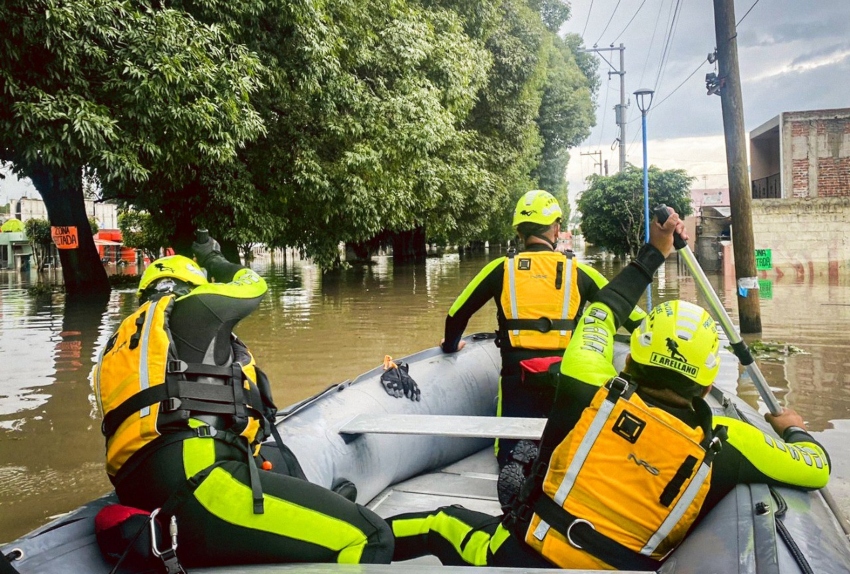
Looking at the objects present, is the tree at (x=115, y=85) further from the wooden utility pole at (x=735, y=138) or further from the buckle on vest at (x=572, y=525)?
the buckle on vest at (x=572, y=525)

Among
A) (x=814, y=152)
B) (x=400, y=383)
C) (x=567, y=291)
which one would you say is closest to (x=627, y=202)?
(x=814, y=152)

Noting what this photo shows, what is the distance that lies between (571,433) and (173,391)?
1361 mm

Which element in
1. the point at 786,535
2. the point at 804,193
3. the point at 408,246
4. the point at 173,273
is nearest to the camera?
the point at 786,535

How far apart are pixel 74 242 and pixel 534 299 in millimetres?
16021

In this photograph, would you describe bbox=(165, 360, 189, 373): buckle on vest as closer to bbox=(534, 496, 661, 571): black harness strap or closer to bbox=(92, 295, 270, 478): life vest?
bbox=(92, 295, 270, 478): life vest

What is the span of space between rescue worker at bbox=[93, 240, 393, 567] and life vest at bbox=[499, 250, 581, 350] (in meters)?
1.65

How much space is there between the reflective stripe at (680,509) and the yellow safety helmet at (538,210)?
2.07 metres

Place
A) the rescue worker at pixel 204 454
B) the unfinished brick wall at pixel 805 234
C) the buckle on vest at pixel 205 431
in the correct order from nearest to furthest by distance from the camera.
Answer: the rescue worker at pixel 204 454, the buckle on vest at pixel 205 431, the unfinished brick wall at pixel 805 234

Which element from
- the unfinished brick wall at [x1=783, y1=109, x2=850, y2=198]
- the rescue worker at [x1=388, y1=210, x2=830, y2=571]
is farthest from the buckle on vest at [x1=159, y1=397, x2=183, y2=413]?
the unfinished brick wall at [x1=783, y1=109, x2=850, y2=198]

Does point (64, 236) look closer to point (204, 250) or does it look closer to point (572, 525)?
point (204, 250)

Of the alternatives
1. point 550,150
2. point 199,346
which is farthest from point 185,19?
point 550,150

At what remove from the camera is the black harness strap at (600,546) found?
212cm

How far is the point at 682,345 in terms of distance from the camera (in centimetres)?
204

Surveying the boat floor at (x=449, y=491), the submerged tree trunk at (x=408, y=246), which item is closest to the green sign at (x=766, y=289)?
the boat floor at (x=449, y=491)
